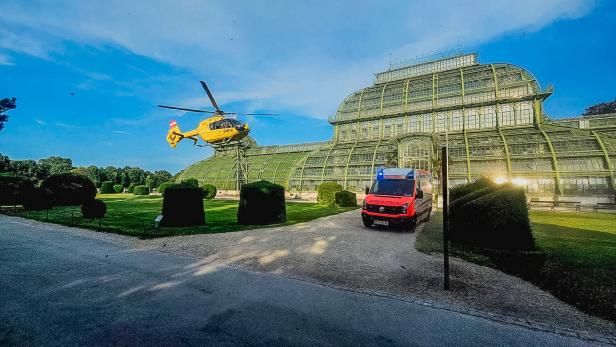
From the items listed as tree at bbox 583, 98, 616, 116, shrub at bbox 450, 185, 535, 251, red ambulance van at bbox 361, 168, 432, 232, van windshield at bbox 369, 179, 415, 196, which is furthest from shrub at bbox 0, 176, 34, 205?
tree at bbox 583, 98, 616, 116

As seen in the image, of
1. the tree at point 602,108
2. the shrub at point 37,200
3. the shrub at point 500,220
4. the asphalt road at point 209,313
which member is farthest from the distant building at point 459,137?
the tree at point 602,108

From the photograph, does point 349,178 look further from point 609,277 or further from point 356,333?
point 356,333

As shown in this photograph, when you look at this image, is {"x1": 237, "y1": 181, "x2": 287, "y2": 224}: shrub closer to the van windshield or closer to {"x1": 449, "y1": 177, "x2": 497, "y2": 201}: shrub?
the van windshield

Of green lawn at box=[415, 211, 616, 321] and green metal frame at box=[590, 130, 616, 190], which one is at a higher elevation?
green metal frame at box=[590, 130, 616, 190]

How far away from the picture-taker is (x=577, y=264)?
7.37m

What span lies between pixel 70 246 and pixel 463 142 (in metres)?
37.4

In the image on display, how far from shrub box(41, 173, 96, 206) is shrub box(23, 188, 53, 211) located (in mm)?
2567

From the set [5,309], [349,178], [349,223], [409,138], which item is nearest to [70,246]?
[5,309]

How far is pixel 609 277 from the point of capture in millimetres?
6359

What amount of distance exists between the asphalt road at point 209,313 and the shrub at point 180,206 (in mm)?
7360

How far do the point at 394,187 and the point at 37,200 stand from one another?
1207 inches

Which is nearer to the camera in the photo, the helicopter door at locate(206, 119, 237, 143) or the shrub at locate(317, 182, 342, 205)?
the shrub at locate(317, 182, 342, 205)

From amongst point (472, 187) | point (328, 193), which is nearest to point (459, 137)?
point (328, 193)

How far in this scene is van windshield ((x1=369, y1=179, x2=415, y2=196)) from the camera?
46.7 feet
